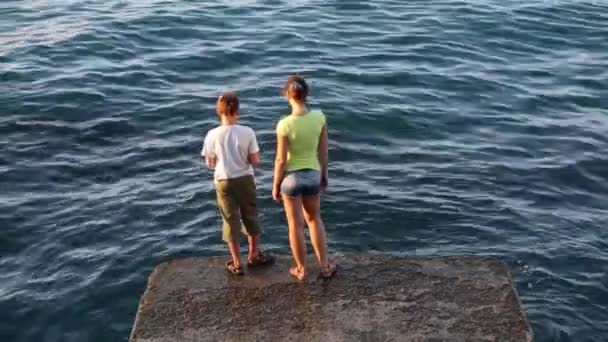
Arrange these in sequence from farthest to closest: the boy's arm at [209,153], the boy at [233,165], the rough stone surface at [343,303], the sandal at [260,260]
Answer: the sandal at [260,260], the boy's arm at [209,153], the boy at [233,165], the rough stone surface at [343,303]

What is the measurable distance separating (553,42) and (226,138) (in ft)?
57.6

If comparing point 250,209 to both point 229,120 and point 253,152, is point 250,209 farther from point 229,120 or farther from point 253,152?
point 229,120

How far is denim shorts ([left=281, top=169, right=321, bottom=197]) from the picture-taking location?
8523 millimetres

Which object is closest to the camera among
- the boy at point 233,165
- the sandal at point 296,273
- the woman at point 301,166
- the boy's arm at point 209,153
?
the woman at point 301,166

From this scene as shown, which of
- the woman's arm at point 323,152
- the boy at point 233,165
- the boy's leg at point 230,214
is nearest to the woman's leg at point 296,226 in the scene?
the woman's arm at point 323,152

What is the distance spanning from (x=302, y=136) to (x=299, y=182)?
498 mm

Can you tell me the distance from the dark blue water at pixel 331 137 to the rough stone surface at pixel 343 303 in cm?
188

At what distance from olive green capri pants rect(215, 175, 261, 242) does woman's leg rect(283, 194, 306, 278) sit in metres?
0.41

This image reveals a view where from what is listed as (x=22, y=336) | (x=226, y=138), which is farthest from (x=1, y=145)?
(x=226, y=138)

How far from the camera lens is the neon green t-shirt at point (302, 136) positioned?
27.2 ft

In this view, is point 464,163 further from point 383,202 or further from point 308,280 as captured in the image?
point 308,280

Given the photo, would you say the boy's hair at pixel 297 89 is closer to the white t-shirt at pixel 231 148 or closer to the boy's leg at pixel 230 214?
the white t-shirt at pixel 231 148

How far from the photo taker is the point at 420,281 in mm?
8945

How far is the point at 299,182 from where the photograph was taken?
852cm
